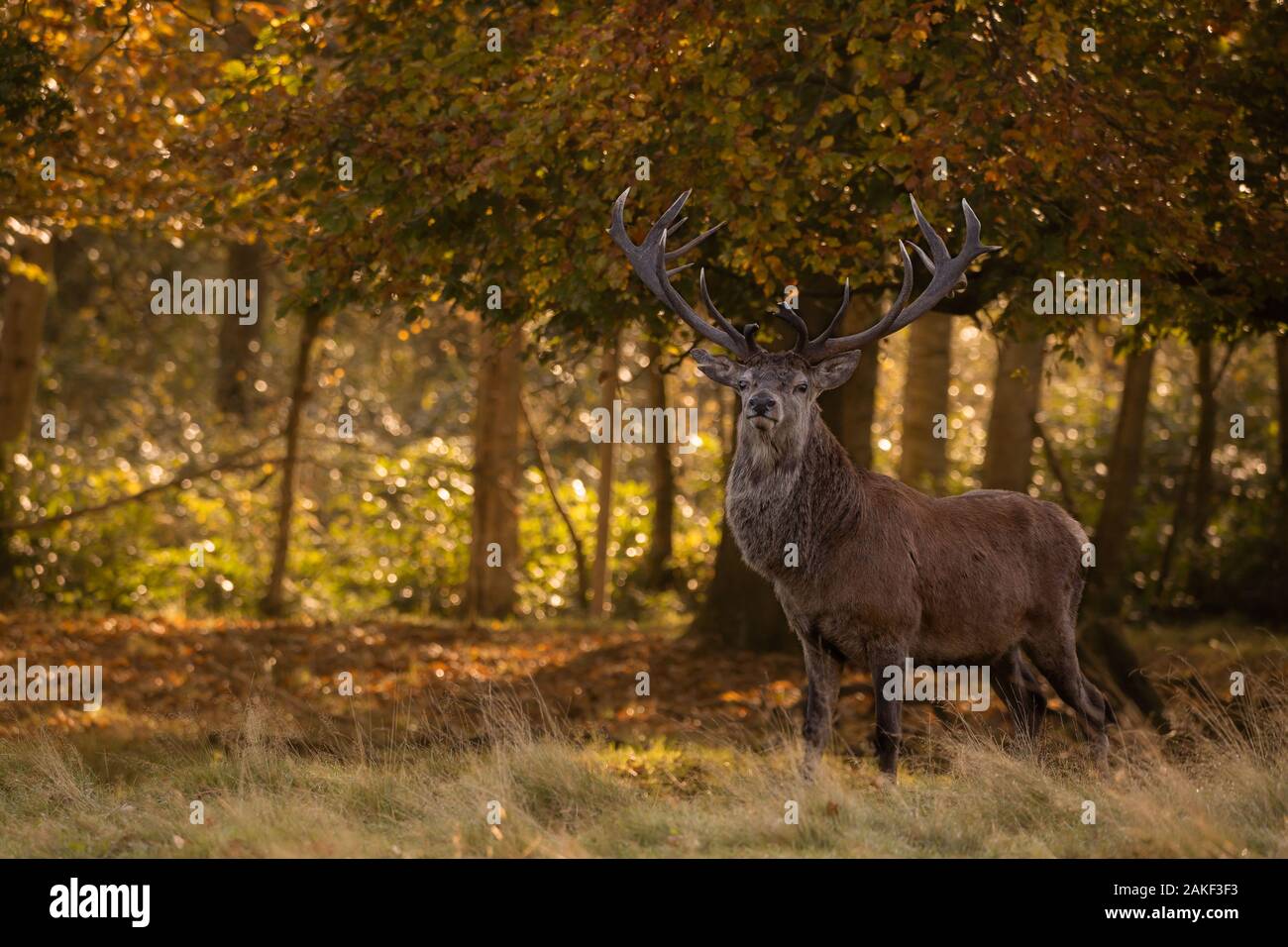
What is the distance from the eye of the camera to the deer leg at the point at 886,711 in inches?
346

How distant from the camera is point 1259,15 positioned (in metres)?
11.2

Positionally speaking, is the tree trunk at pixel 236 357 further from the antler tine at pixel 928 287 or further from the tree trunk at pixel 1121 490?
the antler tine at pixel 928 287

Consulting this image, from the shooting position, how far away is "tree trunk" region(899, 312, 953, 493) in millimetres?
16750

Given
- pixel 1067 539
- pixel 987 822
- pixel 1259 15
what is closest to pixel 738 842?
pixel 987 822

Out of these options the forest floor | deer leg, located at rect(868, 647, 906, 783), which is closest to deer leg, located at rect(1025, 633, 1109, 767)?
the forest floor

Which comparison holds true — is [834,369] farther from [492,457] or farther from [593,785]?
[492,457]

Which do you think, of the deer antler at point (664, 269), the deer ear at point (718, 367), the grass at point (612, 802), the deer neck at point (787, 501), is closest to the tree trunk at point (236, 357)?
the deer antler at point (664, 269)

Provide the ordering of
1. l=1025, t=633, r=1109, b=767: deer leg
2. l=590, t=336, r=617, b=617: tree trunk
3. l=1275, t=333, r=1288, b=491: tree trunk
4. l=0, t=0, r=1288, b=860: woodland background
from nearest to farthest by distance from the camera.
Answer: l=1025, t=633, r=1109, b=767: deer leg → l=0, t=0, r=1288, b=860: woodland background → l=1275, t=333, r=1288, b=491: tree trunk → l=590, t=336, r=617, b=617: tree trunk

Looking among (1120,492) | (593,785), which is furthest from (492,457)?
(593,785)

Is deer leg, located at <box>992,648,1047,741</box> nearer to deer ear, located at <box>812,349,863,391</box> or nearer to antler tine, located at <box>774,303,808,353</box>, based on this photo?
deer ear, located at <box>812,349,863,391</box>

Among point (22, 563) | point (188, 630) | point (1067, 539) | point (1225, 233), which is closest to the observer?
point (1067, 539)

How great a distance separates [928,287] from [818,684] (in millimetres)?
2310
